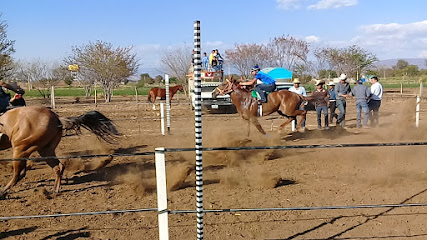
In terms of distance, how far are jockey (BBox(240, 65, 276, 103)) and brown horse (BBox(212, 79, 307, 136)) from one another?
23 cm

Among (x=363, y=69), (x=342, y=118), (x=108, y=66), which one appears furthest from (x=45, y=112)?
(x=363, y=69)

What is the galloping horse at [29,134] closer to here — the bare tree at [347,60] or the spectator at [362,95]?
the spectator at [362,95]

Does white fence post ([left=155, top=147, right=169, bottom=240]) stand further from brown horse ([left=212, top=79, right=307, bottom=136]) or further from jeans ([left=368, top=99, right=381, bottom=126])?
jeans ([left=368, top=99, right=381, bottom=126])

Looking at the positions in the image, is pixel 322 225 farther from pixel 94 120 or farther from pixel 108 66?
pixel 108 66

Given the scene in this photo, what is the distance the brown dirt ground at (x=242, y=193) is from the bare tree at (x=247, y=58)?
85.4ft

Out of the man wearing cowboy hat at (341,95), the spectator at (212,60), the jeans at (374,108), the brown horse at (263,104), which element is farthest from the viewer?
the spectator at (212,60)

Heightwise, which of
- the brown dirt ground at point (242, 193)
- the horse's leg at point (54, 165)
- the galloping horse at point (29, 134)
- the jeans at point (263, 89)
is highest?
the jeans at point (263, 89)

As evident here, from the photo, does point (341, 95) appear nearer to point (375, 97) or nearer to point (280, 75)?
point (375, 97)

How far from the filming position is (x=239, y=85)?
12.4 metres

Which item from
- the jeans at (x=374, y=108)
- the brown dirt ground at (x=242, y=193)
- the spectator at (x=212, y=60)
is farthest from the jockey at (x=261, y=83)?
the spectator at (x=212, y=60)

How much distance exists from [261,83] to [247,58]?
24712 millimetres

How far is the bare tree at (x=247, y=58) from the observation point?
3641cm

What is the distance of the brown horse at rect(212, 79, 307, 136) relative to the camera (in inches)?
481

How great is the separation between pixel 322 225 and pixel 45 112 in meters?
4.96
